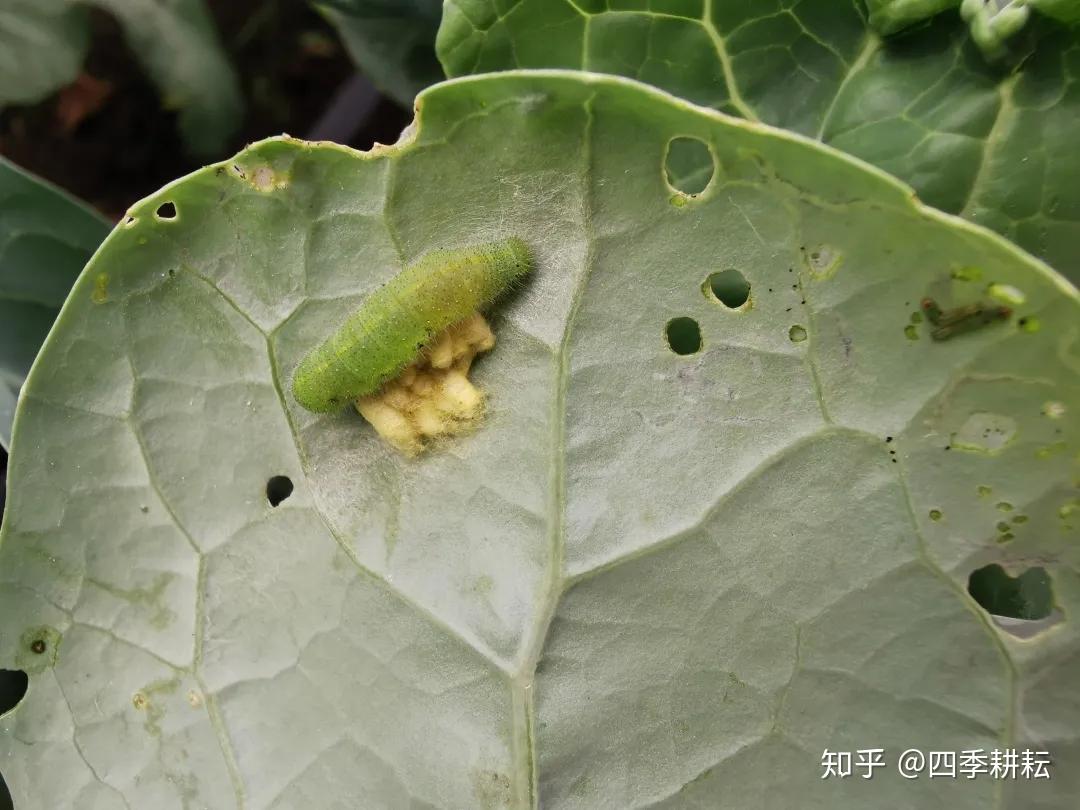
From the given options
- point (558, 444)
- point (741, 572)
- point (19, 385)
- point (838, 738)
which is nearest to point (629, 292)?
point (558, 444)

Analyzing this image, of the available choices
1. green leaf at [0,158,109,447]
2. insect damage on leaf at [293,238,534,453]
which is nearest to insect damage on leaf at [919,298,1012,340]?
insect damage on leaf at [293,238,534,453]

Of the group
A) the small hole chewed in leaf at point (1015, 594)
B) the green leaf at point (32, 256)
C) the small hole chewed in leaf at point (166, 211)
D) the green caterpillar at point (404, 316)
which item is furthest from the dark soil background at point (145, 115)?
the small hole chewed in leaf at point (1015, 594)

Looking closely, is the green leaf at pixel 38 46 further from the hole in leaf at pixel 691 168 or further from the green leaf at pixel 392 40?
the hole in leaf at pixel 691 168

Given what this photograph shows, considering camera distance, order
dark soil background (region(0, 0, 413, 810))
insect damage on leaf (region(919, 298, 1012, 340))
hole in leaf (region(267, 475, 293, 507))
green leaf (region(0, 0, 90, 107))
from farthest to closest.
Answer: dark soil background (region(0, 0, 413, 810)) < green leaf (region(0, 0, 90, 107)) < hole in leaf (region(267, 475, 293, 507)) < insect damage on leaf (region(919, 298, 1012, 340))

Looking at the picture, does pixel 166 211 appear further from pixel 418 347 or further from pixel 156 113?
pixel 156 113

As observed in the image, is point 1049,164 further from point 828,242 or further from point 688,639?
point 688,639

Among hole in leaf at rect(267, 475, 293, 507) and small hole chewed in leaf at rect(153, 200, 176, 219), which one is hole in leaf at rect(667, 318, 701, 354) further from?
small hole chewed in leaf at rect(153, 200, 176, 219)
